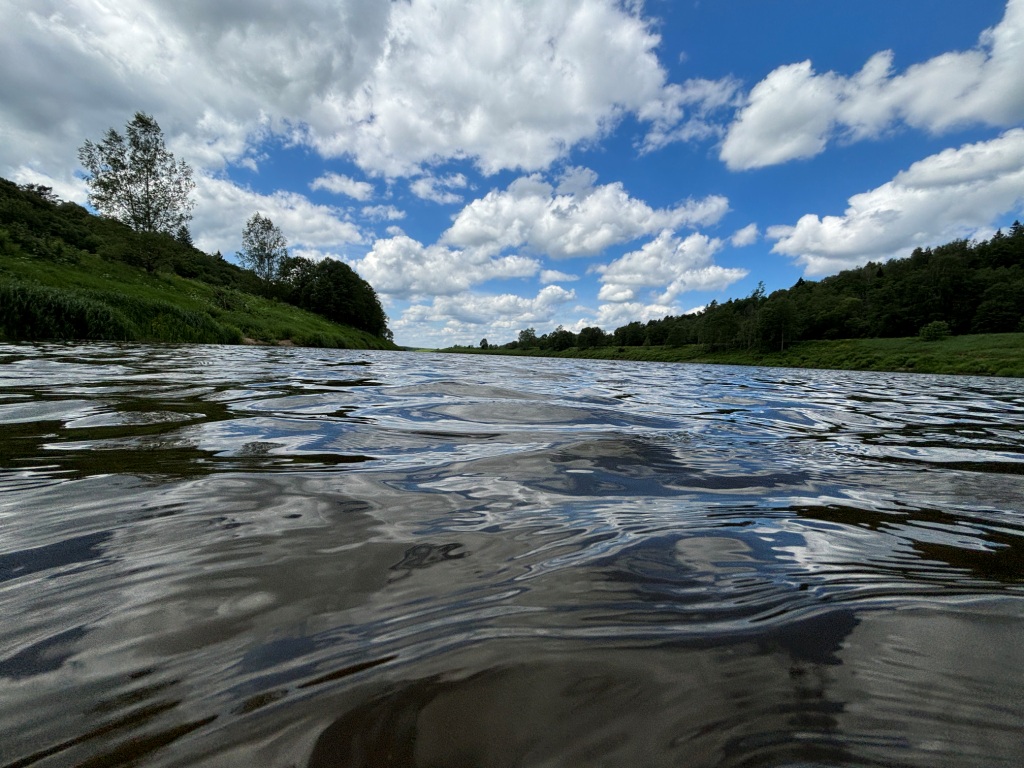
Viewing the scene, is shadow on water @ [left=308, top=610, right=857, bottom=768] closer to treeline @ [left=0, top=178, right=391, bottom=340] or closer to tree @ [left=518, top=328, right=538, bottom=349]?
treeline @ [left=0, top=178, right=391, bottom=340]

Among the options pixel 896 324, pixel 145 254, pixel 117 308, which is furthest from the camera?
pixel 896 324

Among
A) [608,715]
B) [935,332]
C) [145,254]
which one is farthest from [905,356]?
[145,254]

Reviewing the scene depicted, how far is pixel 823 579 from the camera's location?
54.1 inches

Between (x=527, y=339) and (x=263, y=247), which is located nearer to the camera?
(x=263, y=247)

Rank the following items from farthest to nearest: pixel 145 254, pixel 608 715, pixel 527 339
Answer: pixel 527 339 < pixel 145 254 < pixel 608 715

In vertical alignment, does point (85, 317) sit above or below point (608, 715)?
above

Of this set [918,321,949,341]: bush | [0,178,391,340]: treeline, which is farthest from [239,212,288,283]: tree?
[918,321,949,341]: bush

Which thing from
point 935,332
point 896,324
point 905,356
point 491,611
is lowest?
point 491,611

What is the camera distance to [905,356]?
50.8 m

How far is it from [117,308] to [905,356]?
6861cm

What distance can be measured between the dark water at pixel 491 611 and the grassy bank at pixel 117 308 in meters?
15.5

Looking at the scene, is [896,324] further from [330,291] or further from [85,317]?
[85,317]

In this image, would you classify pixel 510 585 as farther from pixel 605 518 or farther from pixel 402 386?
pixel 402 386

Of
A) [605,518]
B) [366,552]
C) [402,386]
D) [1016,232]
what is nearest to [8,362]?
[402,386]
